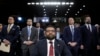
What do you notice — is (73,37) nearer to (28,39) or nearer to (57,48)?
(28,39)

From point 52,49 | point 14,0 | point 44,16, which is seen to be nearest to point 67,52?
point 52,49

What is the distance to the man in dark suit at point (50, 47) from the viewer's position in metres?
4.52

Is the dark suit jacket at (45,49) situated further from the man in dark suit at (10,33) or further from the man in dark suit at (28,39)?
the man in dark suit at (28,39)

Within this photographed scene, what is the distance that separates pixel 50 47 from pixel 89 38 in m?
3.53

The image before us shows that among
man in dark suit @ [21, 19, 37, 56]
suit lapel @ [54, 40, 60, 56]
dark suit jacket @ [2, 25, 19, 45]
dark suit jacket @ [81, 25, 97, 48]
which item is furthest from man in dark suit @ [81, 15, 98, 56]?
suit lapel @ [54, 40, 60, 56]

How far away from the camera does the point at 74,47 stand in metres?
7.67

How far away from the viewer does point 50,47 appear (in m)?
4.59

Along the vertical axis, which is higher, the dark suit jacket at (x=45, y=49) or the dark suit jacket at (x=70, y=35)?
the dark suit jacket at (x=45, y=49)

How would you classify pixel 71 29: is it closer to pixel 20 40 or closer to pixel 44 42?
pixel 20 40

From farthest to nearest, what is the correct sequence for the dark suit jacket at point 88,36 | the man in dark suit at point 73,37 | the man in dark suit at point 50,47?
the dark suit jacket at point 88,36 < the man in dark suit at point 73,37 < the man in dark suit at point 50,47

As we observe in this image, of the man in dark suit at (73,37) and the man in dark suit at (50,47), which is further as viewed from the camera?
the man in dark suit at (73,37)

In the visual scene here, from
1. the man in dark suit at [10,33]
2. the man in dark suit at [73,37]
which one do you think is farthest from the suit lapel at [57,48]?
the man in dark suit at [10,33]

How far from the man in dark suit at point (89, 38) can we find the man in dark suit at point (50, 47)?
3.40m

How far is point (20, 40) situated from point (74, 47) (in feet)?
5.90
